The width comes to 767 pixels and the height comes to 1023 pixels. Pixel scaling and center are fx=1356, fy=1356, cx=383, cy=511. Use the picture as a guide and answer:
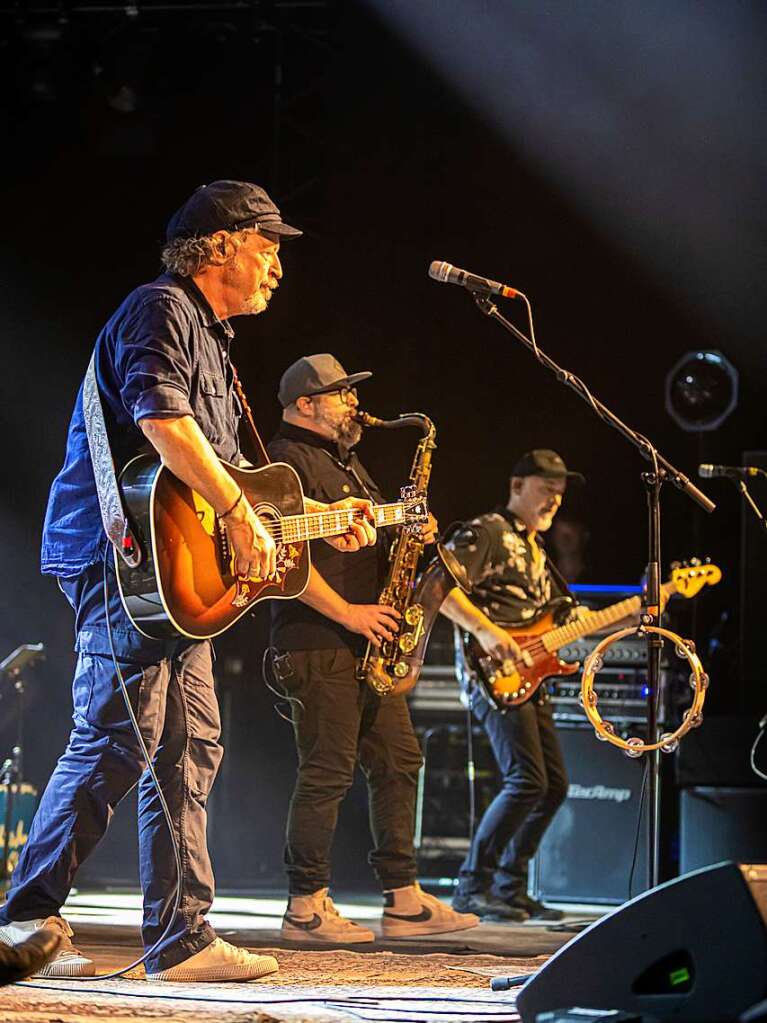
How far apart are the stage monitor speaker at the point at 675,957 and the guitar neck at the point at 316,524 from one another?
164 cm

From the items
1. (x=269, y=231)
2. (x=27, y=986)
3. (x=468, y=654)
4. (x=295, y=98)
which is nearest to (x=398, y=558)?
(x=468, y=654)

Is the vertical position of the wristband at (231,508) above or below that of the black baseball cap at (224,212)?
below

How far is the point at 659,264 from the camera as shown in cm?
801

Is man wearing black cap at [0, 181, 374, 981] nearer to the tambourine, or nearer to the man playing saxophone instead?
the man playing saxophone

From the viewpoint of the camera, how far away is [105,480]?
3.51m

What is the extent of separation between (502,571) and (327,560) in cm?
148

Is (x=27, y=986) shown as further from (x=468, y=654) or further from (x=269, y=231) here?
(x=468, y=654)

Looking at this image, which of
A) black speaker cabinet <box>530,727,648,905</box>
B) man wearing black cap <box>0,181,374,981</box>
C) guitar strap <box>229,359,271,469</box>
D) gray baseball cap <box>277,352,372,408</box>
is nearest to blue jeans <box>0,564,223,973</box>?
man wearing black cap <box>0,181,374,981</box>

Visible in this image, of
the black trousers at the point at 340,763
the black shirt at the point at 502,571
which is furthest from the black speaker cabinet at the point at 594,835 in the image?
the black trousers at the point at 340,763

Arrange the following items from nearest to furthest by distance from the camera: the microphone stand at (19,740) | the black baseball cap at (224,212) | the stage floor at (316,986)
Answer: the stage floor at (316,986)
the black baseball cap at (224,212)
the microphone stand at (19,740)

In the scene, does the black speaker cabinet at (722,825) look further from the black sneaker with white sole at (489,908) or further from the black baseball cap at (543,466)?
the black baseball cap at (543,466)

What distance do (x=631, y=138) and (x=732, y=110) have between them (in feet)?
1.90

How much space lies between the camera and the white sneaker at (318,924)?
15.4 ft

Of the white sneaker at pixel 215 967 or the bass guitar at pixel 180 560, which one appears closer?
the bass guitar at pixel 180 560
